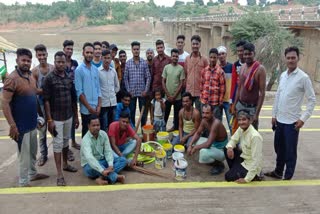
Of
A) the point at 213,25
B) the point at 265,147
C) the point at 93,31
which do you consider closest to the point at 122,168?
the point at 265,147

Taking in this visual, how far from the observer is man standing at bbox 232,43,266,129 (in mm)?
4250

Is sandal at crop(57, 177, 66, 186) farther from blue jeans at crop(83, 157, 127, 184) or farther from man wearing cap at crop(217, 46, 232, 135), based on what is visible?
man wearing cap at crop(217, 46, 232, 135)

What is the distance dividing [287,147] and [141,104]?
2883 millimetres

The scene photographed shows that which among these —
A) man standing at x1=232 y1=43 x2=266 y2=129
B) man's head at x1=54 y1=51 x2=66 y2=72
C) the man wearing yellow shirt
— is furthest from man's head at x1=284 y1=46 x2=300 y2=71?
man's head at x1=54 y1=51 x2=66 y2=72

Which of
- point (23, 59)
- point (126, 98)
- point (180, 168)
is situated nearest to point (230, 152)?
point (180, 168)

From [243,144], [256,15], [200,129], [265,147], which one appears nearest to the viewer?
[243,144]

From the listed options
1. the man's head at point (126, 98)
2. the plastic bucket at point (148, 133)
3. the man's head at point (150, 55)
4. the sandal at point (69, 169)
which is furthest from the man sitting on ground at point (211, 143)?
the man's head at point (150, 55)

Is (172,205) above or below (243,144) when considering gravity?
below

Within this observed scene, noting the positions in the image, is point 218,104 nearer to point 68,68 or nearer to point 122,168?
point 122,168

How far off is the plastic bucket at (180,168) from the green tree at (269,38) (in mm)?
12875

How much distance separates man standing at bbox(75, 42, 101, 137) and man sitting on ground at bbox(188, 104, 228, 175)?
1.58 meters

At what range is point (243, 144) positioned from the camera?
13.0 feet

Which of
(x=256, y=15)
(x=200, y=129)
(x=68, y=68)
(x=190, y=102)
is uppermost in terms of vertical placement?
(x=256, y=15)

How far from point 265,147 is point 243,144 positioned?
1.79 meters
